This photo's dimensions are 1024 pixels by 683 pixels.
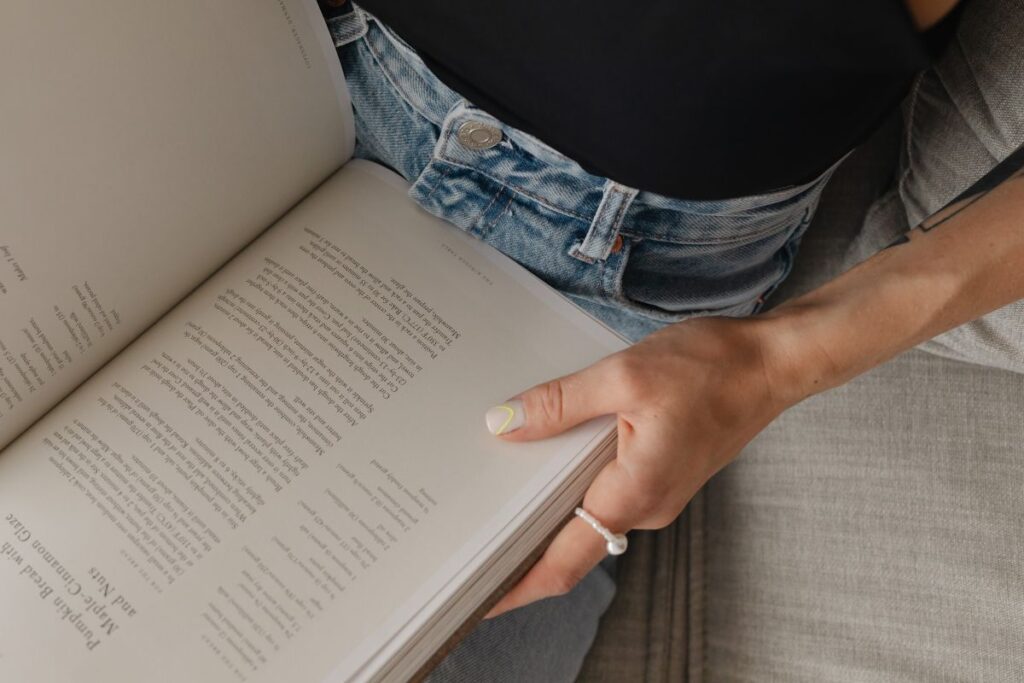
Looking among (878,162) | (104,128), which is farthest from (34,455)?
(878,162)

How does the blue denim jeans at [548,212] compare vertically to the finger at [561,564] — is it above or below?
above

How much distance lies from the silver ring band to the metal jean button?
0.27m

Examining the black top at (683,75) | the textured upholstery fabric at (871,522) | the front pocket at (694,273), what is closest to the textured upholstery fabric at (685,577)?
the textured upholstery fabric at (871,522)

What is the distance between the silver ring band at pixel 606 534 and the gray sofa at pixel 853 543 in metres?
0.28

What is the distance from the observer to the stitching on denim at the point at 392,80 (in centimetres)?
58

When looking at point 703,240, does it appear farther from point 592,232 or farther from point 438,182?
point 438,182

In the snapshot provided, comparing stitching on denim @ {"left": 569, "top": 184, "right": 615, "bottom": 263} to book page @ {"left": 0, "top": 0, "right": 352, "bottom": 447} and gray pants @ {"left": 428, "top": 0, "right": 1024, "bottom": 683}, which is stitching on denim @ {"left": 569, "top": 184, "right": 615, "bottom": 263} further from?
gray pants @ {"left": 428, "top": 0, "right": 1024, "bottom": 683}

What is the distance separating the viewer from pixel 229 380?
0.55m

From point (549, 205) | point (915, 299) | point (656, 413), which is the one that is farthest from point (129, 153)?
point (915, 299)

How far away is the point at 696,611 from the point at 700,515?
10 cm

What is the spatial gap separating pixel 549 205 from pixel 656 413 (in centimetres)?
17

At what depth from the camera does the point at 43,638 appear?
48 centimetres

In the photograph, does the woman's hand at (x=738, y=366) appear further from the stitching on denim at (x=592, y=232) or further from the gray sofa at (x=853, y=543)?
the gray sofa at (x=853, y=543)

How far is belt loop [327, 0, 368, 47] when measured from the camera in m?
0.57
